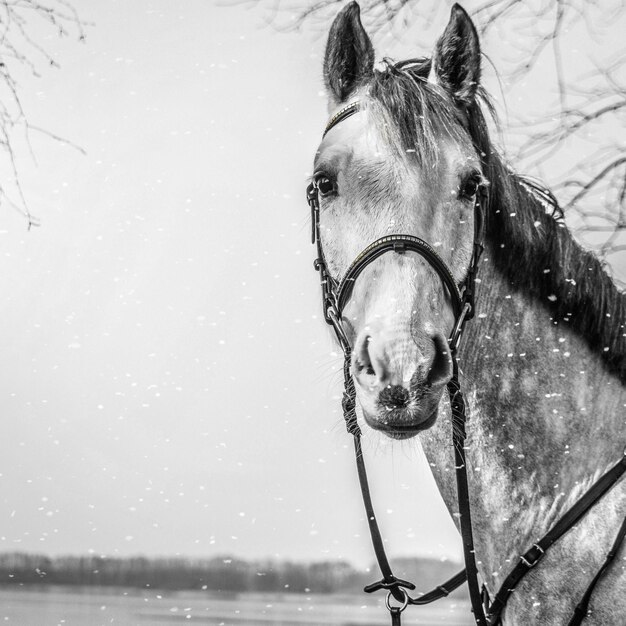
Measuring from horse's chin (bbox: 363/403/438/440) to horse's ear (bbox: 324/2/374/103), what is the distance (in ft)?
3.37

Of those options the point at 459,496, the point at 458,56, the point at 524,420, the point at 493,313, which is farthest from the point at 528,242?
the point at 459,496

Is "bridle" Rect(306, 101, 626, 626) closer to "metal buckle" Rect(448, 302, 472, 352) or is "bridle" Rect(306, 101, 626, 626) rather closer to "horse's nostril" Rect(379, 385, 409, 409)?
"metal buckle" Rect(448, 302, 472, 352)

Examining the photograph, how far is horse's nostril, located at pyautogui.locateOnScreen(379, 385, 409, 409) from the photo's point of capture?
141 cm

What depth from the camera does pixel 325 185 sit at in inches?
69.4

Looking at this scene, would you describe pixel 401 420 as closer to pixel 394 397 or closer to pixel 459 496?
pixel 394 397

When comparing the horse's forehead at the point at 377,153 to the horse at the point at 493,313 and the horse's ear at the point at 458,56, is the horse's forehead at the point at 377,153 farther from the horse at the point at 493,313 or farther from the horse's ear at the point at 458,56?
the horse's ear at the point at 458,56

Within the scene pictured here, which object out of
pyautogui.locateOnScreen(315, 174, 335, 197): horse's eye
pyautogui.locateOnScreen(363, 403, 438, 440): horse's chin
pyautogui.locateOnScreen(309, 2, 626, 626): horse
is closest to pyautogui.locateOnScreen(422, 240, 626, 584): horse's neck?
pyautogui.locateOnScreen(309, 2, 626, 626): horse

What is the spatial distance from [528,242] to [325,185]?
60 centimetres

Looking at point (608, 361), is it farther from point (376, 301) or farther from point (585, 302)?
point (376, 301)

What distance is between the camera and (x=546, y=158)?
3611 millimetres

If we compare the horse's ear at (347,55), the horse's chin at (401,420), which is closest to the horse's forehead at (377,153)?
the horse's ear at (347,55)

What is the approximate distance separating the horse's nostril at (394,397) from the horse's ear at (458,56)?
3.24 ft

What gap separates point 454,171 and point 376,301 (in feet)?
1.45

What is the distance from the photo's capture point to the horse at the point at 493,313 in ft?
5.19
